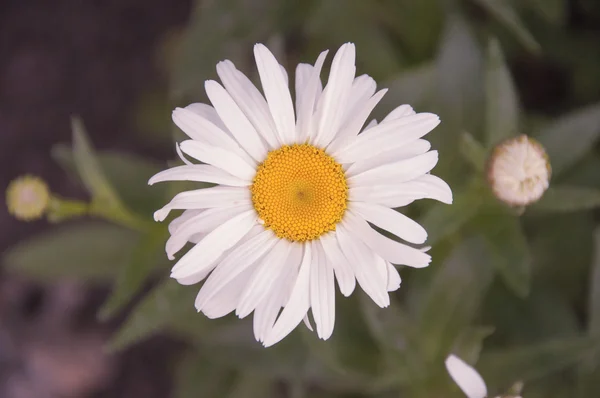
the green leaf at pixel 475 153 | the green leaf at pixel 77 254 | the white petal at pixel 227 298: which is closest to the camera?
the white petal at pixel 227 298

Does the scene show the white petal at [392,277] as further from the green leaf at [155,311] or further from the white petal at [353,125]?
the green leaf at [155,311]

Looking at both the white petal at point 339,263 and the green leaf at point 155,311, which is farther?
the green leaf at point 155,311

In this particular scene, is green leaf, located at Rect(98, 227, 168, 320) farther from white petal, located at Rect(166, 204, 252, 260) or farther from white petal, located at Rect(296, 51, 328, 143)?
white petal, located at Rect(296, 51, 328, 143)

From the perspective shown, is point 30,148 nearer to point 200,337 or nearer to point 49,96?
point 49,96

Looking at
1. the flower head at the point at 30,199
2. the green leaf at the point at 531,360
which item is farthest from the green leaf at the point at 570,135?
the flower head at the point at 30,199

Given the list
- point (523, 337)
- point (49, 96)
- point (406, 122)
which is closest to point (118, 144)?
point (49, 96)

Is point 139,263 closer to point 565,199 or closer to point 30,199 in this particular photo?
point 30,199
